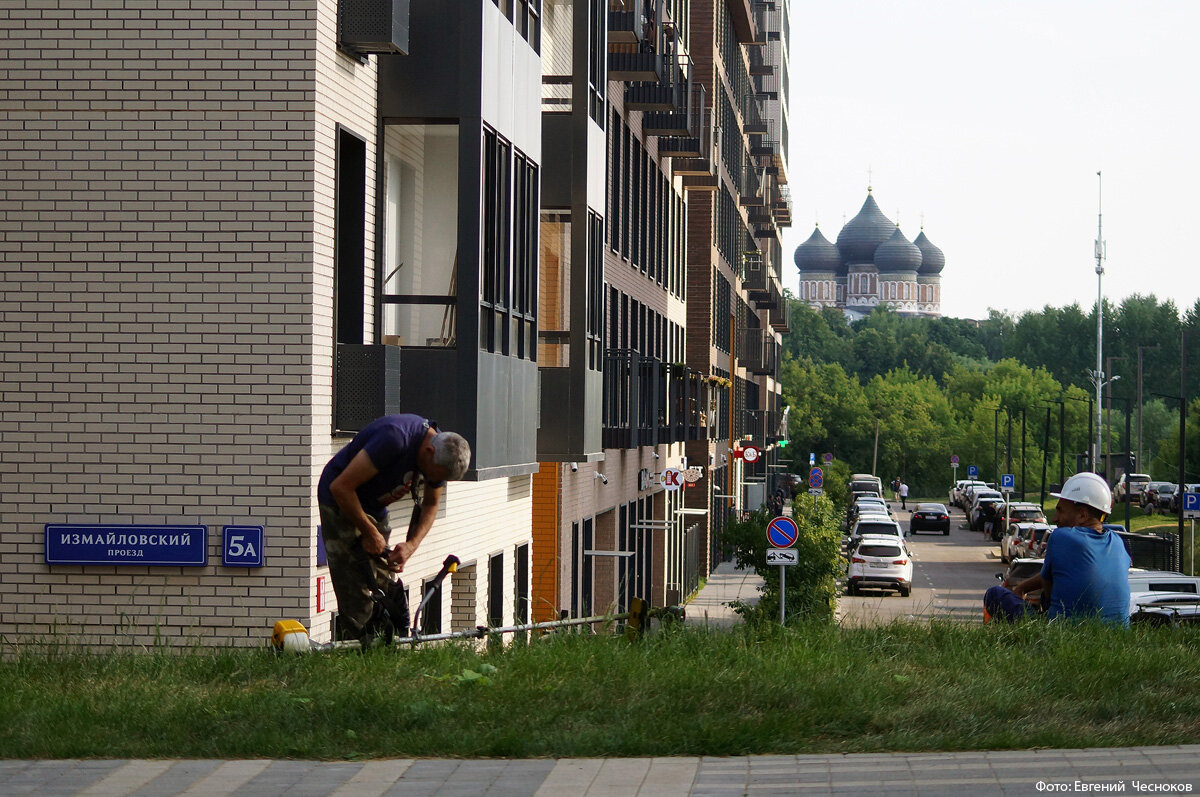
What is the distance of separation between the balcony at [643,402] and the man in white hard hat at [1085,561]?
14.0 meters

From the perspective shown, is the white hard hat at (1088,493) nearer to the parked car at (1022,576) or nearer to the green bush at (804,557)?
the parked car at (1022,576)

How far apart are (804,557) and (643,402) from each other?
19.5 ft

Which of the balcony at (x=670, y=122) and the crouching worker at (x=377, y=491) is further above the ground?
the balcony at (x=670, y=122)

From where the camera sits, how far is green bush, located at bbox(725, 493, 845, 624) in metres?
31.5

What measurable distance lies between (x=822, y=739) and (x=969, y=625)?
376 centimetres

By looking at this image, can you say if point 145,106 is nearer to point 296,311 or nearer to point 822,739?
point 296,311

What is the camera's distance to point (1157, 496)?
8288 cm

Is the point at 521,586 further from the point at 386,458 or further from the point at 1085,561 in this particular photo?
the point at 386,458

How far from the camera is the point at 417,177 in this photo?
1448cm

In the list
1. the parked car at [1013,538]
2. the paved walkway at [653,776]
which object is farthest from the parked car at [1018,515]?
the paved walkway at [653,776]

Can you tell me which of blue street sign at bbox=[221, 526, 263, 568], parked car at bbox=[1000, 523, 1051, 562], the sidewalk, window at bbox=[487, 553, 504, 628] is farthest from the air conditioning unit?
parked car at bbox=[1000, 523, 1051, 562]

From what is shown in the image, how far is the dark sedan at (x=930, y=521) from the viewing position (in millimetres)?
78375

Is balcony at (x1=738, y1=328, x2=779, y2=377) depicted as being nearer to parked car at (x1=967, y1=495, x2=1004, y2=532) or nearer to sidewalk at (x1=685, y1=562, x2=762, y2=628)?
sidewalk at (x1=685, y1=562, x2=762, y2=628)

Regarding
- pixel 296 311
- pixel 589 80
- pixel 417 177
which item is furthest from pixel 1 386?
pixel 589 80
